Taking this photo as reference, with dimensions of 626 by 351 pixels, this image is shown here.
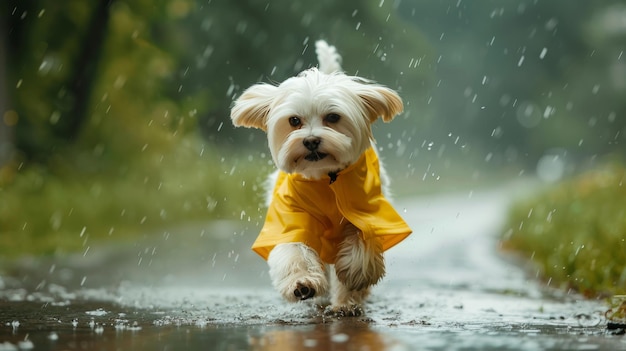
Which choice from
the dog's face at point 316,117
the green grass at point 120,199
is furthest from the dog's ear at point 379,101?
the green grass at point 120,199

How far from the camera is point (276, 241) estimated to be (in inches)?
263

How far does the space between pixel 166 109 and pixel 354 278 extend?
15.0 m

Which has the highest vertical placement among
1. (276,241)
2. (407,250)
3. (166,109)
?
(166,109)

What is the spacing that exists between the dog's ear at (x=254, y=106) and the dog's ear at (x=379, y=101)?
622 mm

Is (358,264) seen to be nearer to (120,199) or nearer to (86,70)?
(120,199)

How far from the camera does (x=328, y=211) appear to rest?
682 cm

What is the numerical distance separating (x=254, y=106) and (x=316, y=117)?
57 cm

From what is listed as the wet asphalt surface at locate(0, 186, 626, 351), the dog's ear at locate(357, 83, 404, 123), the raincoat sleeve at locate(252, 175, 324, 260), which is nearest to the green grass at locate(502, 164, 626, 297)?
the wet asphalt surface at locate(0, 186, 626, 351)

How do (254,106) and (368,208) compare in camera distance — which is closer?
(254,106)

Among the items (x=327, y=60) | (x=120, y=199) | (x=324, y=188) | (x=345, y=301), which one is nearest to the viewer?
(x=324, y=188)

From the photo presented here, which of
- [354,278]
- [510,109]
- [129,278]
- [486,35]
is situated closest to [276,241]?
[354,278]

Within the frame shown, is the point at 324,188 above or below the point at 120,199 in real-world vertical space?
below

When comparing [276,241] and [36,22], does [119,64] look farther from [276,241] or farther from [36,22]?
[276,241]

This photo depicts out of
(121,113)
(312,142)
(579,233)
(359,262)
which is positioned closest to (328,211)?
(359,262)
